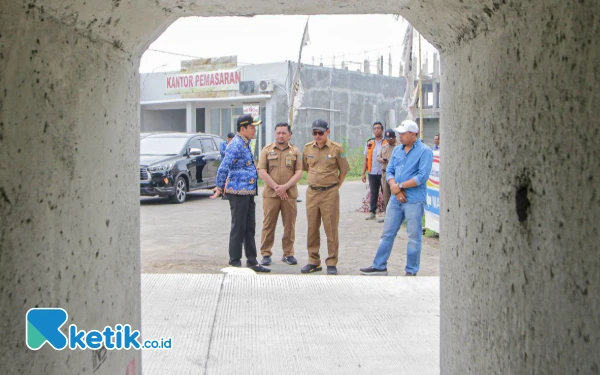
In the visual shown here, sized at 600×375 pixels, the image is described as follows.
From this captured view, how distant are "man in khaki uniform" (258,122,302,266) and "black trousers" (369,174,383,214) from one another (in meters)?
4.38

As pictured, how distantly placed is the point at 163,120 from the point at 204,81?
4335 mm

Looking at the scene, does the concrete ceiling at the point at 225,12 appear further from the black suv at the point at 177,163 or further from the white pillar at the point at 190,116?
the white pillar at the point at 190,116

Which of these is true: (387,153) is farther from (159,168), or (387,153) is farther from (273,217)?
(159,168)

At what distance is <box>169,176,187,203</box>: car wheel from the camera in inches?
610

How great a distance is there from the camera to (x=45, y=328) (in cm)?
221

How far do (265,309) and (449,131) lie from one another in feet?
9.74

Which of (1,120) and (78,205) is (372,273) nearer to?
(78,205)

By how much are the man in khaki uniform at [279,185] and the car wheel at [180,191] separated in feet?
24.7

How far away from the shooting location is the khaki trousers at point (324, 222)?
7.76 metres

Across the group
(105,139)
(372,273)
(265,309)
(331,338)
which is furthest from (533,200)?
(372,273)

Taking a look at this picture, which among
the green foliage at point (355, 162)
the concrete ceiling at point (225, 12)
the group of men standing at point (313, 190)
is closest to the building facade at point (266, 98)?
the green foliage at point (355, 162)

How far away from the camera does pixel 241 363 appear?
433 cm

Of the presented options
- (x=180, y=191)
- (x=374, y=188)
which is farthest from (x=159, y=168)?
(x=374, y=188)

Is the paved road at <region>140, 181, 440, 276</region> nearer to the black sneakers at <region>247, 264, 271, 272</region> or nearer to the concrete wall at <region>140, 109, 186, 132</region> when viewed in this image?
the black sneakers at <region>247, 264, 271, 272</region>
